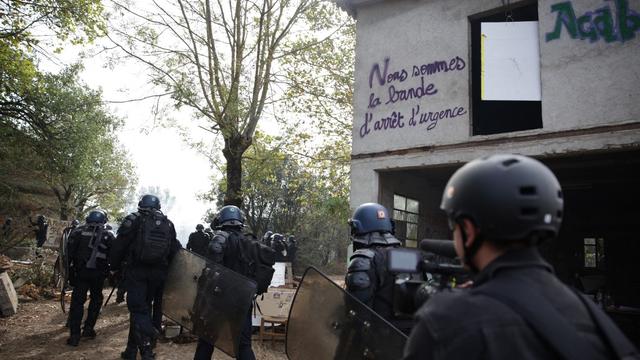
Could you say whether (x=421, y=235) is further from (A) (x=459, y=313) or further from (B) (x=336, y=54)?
(A) (x=459, y=313)

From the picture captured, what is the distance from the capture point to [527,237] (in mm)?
1187

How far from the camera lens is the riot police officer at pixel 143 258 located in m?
Answer: 5.12

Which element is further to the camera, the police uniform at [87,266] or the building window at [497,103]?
the police uniform at [87,266]

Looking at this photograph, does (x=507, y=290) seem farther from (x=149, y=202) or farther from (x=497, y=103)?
(x=497, y=103)

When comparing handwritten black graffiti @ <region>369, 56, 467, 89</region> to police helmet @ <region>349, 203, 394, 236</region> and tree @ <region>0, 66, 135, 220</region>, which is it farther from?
tree @ <region>0, 66, 135, 220</region>

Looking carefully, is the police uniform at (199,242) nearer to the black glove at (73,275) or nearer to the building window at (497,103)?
the black glove at (73,275)

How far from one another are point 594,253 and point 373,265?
39.9 ft

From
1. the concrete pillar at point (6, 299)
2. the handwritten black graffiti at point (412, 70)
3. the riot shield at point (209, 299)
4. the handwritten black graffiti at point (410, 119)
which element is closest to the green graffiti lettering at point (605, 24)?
the handwritten black graffiti at point (412, 70)

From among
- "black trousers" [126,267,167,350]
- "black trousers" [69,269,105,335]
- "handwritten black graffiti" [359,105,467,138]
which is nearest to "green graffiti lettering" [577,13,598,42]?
"handwritten black graffiti" [359,105,467,138]

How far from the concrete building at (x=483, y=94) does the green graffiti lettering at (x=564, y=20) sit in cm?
1

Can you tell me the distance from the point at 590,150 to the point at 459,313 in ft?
16.3

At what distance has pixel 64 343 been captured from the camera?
6535mm

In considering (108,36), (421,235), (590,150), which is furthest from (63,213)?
(590,150)

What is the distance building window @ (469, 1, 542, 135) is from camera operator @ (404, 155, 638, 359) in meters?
5.10
